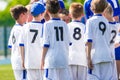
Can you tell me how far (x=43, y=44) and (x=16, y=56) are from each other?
1284mm

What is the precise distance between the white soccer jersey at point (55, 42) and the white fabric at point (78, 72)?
1.32 metres

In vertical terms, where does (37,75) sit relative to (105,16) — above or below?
below

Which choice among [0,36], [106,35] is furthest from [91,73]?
[0,36]

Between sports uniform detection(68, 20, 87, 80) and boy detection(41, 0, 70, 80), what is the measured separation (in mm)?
1066

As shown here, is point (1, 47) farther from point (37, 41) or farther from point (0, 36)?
point (37, 41)

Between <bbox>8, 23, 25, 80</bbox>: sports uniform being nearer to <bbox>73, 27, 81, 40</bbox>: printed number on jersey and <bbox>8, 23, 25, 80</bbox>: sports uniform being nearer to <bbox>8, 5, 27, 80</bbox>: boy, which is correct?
<bbox>8, 5, 27, 80</bbox>: boy

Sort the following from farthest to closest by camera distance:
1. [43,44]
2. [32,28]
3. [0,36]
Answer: [0,36] < [32,28] < [43,44]

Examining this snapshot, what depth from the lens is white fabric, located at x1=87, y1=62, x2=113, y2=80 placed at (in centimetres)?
963

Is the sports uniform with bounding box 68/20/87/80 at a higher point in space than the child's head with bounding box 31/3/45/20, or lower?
lower

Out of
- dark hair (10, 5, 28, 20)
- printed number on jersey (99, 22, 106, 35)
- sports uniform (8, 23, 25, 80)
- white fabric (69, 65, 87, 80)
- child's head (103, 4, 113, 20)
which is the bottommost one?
white fabric (69, 65, 87, 80)

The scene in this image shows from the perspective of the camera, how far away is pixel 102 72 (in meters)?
9.70

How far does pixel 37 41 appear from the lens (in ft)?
33.9

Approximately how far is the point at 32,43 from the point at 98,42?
1321mm

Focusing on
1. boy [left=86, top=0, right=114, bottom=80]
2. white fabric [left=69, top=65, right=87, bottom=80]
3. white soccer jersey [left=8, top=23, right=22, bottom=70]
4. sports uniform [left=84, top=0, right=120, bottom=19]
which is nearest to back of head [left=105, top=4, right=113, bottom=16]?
boy [left=86, top=0, right=114, bottom=80]
